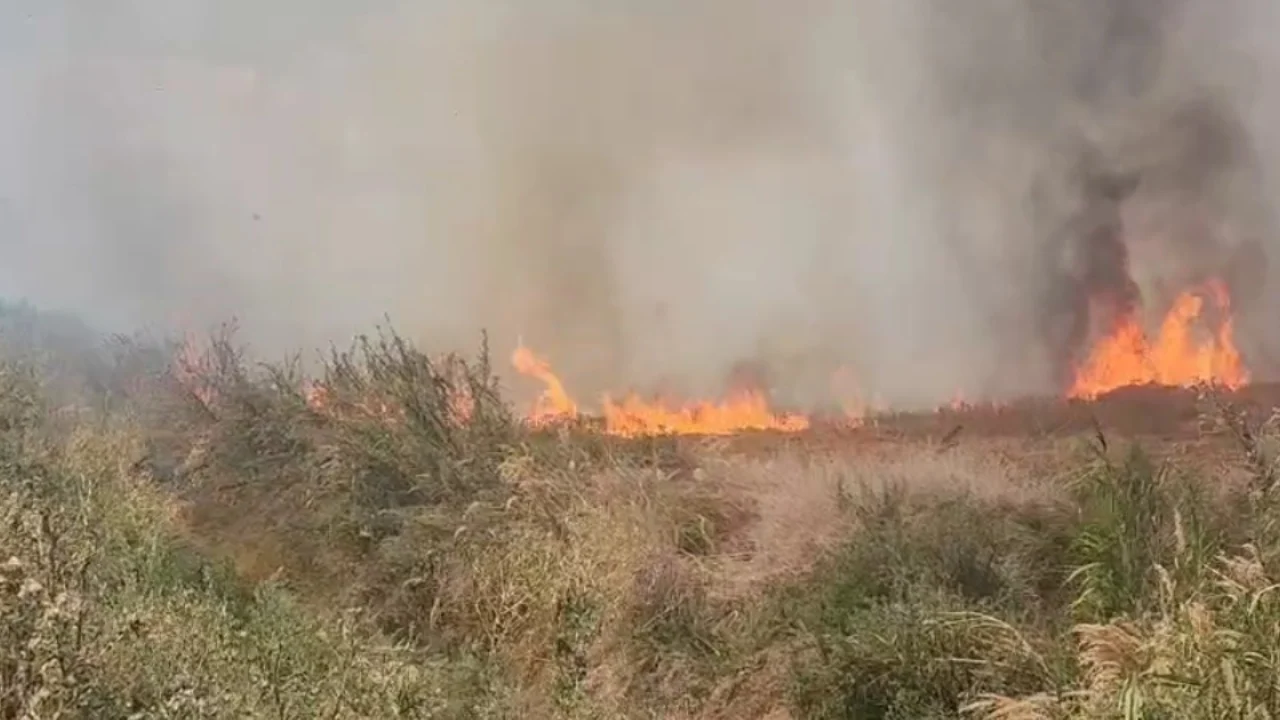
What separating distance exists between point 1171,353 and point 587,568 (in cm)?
763

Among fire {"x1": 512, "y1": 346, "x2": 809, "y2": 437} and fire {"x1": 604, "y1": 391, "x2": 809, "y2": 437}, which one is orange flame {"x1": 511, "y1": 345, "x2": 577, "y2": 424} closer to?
fire {"x1": 512, "y1": 346, "x2": 809, "y2": 437}

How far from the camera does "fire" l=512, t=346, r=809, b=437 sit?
11.0 meters

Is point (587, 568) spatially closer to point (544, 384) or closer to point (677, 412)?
point (677, 412)

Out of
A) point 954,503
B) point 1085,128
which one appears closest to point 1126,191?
point 1085,128

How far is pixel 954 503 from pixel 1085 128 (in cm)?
754

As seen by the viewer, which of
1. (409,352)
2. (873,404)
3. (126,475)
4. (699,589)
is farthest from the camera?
(873,404)

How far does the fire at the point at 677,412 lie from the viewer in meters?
11.0

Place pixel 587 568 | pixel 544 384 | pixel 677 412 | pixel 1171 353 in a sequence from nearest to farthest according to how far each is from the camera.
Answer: pixel 587 568 → pixel 1171 353 → pixel 677 412 → pixel 544 384

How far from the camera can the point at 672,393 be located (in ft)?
41.7

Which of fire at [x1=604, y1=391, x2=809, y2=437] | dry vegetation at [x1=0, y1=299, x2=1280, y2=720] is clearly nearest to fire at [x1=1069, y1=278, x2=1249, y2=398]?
fire at [x1=604, y1=391, x2=809, y2=437]

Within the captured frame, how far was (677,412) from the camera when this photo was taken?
39.5 ft

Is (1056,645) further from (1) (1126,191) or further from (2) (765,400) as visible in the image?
(1) (1126,191)

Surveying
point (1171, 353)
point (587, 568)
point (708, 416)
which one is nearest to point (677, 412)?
point (708, 416)

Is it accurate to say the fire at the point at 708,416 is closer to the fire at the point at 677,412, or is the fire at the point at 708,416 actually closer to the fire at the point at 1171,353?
the fire at the point at 677,412
